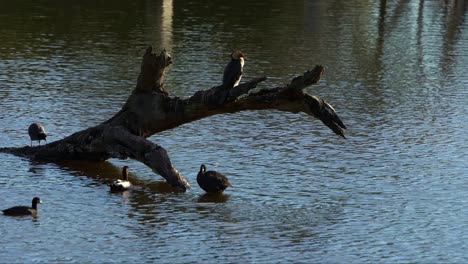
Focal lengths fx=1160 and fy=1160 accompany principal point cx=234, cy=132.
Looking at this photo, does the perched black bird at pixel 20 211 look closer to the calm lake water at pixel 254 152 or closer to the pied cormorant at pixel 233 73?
the calm lake water at pixel 254 152

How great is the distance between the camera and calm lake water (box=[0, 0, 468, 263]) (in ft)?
70.4

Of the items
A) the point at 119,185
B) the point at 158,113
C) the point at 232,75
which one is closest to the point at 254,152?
the point at 158,113

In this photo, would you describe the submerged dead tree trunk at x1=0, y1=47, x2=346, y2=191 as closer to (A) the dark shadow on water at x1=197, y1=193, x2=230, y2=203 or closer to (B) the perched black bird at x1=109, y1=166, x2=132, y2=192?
(A) the dark shadow on water at x1=197, y1=193, x2=230, y2=203

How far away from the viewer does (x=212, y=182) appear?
24500 mm

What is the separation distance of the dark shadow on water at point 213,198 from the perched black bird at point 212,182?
101 mm

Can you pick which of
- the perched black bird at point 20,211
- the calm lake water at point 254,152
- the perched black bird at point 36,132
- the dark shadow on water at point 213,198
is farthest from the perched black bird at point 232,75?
the perched black bird at point 36,132

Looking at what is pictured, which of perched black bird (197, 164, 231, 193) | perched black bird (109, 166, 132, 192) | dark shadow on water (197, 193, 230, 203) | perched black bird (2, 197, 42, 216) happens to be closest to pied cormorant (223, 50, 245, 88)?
perched black bird (197, 164, 231, 193)

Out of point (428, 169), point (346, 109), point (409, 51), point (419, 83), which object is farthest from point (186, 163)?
point (409, 51)

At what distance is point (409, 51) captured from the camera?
47.3 meters

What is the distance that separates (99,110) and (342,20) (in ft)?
86.2

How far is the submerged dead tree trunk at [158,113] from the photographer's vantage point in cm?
2444

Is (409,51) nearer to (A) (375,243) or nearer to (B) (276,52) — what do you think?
(B) (276,52)

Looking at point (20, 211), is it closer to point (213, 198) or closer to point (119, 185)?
point (119, 185)

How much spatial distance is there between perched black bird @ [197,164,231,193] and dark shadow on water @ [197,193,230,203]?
0.10 meters
